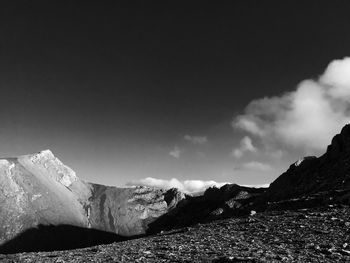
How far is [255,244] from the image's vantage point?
24.0 m

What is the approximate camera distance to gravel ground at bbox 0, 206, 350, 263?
20.7 meters

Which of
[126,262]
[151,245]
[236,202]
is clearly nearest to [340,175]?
[151,245]

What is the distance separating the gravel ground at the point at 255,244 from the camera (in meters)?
20.7

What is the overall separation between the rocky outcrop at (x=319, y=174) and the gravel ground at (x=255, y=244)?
15.9 m

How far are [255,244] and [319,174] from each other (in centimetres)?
4704

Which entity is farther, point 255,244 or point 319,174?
point 319,174

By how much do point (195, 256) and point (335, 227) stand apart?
1054 cm

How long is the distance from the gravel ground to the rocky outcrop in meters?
15.9

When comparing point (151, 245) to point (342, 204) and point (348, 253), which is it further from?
point (342, 204)

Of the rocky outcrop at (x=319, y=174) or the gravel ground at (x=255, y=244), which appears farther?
the rocky outcrop at (x=319, y=174)

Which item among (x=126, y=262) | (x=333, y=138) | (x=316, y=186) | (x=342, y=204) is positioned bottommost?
→ (x=126, y=262)

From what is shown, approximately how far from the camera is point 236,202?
11194 centimetres

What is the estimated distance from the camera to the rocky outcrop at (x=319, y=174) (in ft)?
167

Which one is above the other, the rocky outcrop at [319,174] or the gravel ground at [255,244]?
the rocky outcrop at [319,174]
